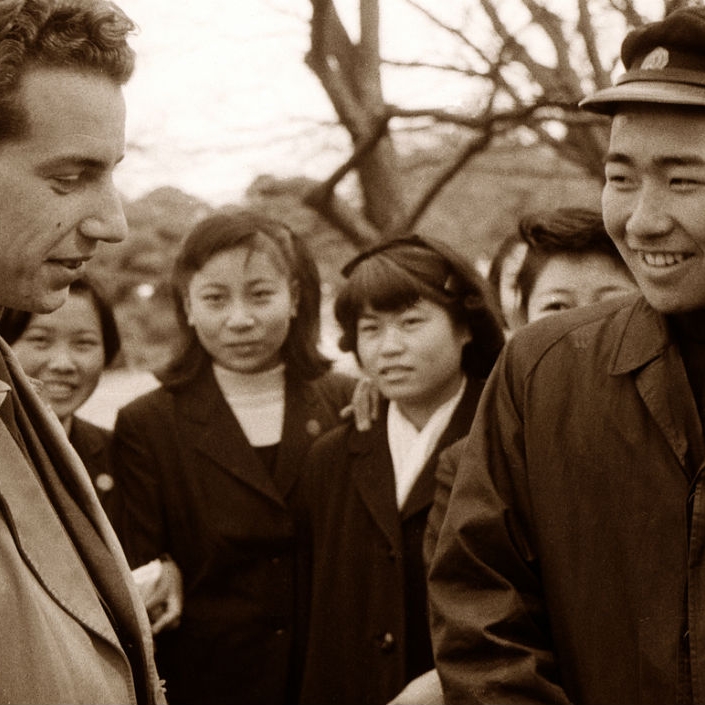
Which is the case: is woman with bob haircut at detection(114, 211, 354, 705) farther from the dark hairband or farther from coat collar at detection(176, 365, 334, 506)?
the dark hairband

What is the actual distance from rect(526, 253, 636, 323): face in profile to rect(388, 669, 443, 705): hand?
1330 millimetres

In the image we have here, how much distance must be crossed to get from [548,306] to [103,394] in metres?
14.1

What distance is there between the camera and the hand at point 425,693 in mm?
2896

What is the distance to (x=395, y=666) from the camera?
3.59 meters

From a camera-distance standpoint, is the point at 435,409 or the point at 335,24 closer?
the point at 435,409

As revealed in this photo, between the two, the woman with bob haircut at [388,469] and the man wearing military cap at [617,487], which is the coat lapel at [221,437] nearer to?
the woman with bob haircut at [388,469]

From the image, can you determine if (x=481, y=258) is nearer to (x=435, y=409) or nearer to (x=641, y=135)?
(x=435, y=409)

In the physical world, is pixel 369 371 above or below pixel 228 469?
above

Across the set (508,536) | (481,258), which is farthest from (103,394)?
(508,536)

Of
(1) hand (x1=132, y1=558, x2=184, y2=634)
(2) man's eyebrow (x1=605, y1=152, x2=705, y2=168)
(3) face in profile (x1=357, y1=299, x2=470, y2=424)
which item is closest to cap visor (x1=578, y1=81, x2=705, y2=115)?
(2) man's eyebrow (x1=605, y1=152, x2=705, y2=168)

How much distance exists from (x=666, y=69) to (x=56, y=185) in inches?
51.6

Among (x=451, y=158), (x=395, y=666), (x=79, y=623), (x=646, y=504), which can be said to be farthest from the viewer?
(x=451, y=158)

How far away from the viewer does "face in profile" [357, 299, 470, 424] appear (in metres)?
3.81

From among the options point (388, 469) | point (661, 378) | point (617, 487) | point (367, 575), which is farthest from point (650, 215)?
point (367, 575)
